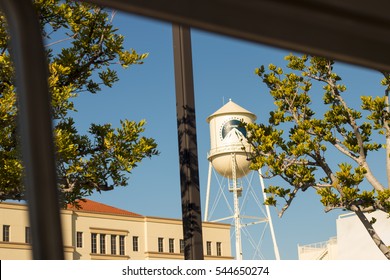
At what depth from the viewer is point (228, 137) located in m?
11.3

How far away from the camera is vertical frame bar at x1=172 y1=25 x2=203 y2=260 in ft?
7.82

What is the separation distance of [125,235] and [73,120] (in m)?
9.79

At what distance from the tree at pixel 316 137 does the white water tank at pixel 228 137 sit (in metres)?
6.70

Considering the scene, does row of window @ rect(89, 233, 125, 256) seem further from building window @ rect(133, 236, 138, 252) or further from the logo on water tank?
the logo on water tank

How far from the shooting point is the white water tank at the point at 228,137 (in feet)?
36.5

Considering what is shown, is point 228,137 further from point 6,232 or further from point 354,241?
point 6,232

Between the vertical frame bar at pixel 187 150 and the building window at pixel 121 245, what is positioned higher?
the building window at pixel 121 245

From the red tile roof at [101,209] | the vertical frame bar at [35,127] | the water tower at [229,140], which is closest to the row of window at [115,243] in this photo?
the red tile roof at [101,209]

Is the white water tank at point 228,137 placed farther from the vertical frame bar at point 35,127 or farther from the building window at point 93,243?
the vertical frame bar at point 35,127

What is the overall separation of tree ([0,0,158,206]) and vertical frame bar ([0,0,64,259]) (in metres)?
2.98

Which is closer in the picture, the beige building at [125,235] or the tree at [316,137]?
the tree at [316,137]

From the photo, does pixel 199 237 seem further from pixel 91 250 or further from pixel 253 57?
pixel 253 57

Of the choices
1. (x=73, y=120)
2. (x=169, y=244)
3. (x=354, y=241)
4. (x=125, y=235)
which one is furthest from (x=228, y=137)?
(x=73, y=120)
